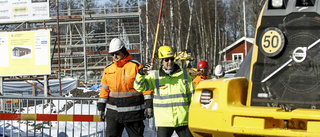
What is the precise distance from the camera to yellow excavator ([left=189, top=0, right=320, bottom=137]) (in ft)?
14.1

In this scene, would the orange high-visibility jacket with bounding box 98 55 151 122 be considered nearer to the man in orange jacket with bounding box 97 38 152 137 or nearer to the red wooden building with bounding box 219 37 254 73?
the man in orange jacket with bounding box 97 38 152 137

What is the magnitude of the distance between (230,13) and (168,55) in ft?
171

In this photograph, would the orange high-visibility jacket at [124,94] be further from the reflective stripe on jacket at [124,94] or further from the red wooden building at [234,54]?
the red wooden building at [234,54]

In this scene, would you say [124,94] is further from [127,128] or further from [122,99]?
[127,128]

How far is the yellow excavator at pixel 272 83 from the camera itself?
4.31 m

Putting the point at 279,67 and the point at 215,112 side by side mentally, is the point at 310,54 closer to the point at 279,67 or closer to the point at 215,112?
the point at 279,67

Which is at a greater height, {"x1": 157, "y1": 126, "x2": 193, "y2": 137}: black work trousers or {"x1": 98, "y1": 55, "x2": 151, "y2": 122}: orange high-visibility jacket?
{"x1": 98, "y1": 55, "x2": 151, "y2": 122}: orange high-visibility jacket

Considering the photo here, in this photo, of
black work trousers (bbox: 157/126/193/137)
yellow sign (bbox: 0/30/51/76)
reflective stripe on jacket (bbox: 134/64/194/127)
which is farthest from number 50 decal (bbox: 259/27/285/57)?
yellow sign (bbox: 0/30/51/76)

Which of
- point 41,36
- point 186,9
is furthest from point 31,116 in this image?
point 186,9

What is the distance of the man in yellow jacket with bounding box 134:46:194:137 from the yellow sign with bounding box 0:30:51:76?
978cm

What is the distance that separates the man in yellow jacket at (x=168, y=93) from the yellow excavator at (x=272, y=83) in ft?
2.84

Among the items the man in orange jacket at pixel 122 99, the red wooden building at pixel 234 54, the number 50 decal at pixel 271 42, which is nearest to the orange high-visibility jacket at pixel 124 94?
the man in orange jacket at pixel 122 99

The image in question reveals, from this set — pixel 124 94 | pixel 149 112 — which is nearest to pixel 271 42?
pixel 149 112

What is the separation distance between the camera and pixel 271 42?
466cm
